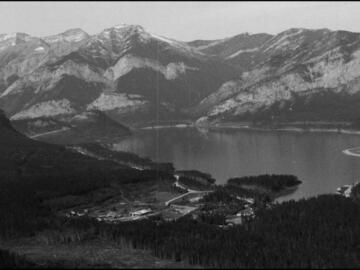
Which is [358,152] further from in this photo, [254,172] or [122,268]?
[122,268]

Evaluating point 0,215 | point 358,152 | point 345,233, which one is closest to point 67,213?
point 0,215

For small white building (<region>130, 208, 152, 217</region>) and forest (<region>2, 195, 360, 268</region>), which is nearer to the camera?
forest (<region>2, 195, 360, 268</region>)

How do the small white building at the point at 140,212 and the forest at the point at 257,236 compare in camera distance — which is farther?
the small white building at the point at 140,212

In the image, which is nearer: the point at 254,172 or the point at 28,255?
the point at 28,255

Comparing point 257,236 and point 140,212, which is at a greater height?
point 257,236

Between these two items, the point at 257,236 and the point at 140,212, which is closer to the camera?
the point at 257,236

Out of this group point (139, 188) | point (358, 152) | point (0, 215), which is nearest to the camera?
point (0, 215)

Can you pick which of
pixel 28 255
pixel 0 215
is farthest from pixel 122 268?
pixel 0 215

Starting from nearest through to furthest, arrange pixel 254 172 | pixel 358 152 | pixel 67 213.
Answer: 1. pixel 67 213
2. pixel 254 172
3. pixel 358 152

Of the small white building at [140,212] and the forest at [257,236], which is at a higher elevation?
the forest at [257,236]

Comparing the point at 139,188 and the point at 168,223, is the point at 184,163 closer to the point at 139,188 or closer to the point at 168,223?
the point at 139,188

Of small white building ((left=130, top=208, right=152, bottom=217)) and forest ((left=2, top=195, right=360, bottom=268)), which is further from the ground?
forest ((left=2, top=195, right=360, bottom=268))
